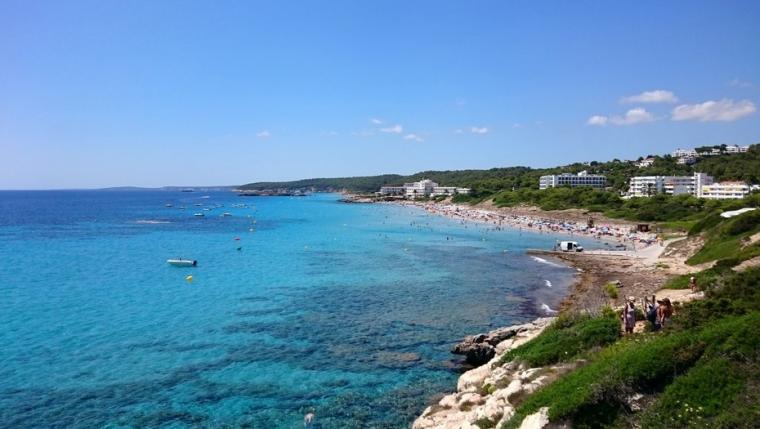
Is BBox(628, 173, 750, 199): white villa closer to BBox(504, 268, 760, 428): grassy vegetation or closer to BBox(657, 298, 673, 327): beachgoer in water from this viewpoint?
BBox(657, 298, 673, 327): beachgoer in water

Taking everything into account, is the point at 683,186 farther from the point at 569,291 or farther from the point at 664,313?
the point at 664,313

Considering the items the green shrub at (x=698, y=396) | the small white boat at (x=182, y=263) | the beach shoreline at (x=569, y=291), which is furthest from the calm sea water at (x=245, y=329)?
the green shrub at (x=698, y=396)

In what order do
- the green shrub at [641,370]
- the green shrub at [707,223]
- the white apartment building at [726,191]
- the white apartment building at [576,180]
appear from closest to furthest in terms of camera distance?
the green shrub at [641,370] → the green shrub at [707,223] → the white apartment building at [726,191] → the white apartment building at [576,180]

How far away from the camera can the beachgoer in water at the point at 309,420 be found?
18.6 meters

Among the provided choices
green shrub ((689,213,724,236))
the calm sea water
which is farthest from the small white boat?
green shrub ((689,213,724,236))

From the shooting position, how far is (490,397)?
16391 mm

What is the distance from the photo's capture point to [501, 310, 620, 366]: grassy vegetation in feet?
57.1

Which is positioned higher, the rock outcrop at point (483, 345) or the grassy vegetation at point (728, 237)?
the grassy vegetation at point (728, 237)

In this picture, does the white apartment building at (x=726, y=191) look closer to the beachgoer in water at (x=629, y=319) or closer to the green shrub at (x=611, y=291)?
the green shrub at (x=611, y=291)

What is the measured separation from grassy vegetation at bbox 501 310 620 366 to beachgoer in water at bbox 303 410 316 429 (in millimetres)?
7916

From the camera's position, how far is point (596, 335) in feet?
58.0

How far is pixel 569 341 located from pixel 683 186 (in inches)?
5102

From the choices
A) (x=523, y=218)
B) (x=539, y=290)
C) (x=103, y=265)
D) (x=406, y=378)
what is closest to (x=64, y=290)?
(x=103, y=265)

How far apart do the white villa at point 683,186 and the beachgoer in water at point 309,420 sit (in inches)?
4332
